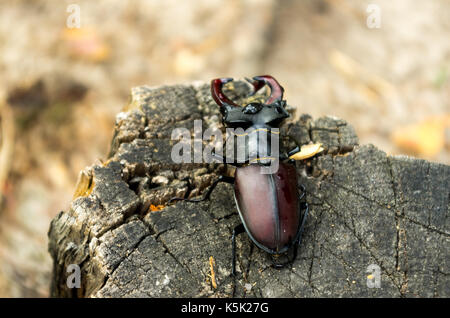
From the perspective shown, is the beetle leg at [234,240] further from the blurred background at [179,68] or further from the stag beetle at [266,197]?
the blurred background at [179,68]

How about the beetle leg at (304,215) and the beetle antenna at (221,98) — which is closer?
the beetle leg at (304,215)

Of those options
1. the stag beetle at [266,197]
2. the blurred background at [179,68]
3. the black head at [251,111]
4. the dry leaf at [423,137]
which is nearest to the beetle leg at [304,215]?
the stag beetle at [266,197]

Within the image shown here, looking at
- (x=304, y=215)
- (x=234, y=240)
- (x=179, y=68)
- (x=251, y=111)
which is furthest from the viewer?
(x=179, y=68)

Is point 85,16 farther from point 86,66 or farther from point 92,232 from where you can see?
point 92,232

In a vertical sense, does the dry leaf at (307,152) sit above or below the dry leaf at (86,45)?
below

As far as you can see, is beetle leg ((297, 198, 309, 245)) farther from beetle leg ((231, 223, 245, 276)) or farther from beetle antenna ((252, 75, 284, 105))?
beetle antenna ((252, 75, 284, 105))

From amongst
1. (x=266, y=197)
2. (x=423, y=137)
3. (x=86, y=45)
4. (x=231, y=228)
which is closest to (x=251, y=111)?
(x=266, y=197)

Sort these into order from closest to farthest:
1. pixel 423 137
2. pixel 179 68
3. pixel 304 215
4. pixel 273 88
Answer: pixel 304 215
pixel 273 88
pixel 423 137
pixel 179 68

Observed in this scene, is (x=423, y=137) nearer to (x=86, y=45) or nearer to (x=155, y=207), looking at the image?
(x=155, y=207)
